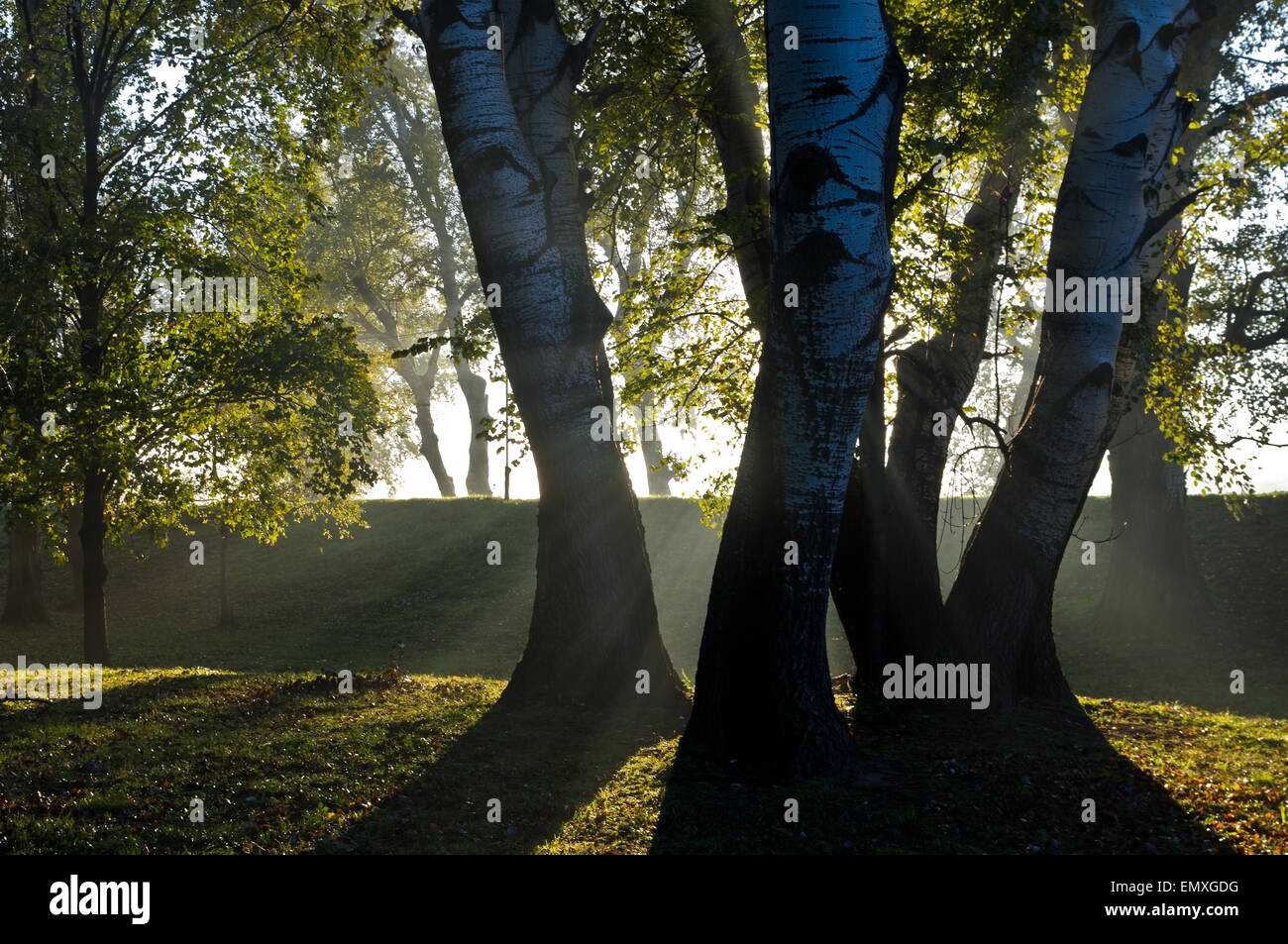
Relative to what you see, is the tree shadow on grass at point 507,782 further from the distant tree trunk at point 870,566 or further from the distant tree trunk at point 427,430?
the distant tree trunk at point 427,430

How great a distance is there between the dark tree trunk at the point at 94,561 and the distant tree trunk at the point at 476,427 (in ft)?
69.1

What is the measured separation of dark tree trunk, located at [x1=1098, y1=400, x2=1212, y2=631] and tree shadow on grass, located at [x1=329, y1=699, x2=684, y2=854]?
1420 cm

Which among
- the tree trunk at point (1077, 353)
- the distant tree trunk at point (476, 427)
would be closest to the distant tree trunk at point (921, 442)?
the tree trunk at point (1077, 353)

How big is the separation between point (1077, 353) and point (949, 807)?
5.05 m

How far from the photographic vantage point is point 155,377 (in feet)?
48.5

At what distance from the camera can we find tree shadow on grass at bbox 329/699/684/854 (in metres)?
6.39

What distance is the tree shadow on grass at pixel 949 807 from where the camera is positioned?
630 cm

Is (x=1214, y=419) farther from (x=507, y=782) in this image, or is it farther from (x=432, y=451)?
(x=432, y=451)

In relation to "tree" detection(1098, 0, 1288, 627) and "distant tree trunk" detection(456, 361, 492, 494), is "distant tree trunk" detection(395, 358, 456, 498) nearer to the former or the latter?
"distant tree trunk" detection(456, 361, 492, 494)

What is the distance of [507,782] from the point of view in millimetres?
7715

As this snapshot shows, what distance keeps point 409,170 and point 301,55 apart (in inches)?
935
